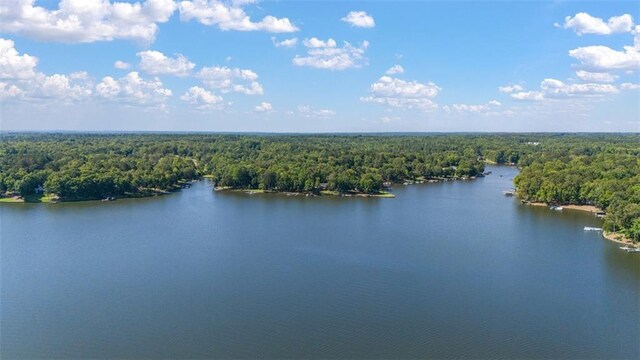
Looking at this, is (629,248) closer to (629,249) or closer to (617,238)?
(629,249)

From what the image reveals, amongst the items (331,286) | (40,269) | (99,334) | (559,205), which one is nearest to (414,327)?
(331,286)

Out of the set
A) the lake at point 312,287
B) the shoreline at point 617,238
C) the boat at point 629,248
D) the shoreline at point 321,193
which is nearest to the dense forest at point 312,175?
the shoreline at point 617,238

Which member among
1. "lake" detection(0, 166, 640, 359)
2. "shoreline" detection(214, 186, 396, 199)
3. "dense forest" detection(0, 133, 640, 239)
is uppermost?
"dense forest" detection(0, 133, 640, 239)

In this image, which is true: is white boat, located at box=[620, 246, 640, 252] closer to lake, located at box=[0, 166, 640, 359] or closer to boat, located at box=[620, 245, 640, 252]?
boat, located at box=[620, 245, 640, 252]

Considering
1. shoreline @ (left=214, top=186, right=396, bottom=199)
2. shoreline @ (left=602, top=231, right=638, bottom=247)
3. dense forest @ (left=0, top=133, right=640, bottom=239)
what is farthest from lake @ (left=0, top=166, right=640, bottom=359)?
shoreline @ (left=214, top=186, right=396, bottom=199)

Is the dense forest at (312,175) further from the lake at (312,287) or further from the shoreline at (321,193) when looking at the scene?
the lake at (312,287)

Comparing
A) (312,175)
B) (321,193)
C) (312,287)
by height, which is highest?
(312,175)

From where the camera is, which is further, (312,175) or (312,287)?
(312,175)

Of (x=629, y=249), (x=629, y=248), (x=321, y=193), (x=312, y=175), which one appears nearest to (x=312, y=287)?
(x=629, y=249)

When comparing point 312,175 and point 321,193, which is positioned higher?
point 312,175
